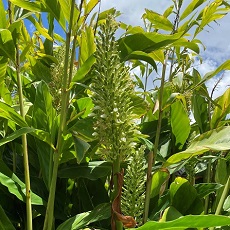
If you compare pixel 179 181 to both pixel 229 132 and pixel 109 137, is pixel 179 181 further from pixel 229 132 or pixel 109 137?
pixel 109 137

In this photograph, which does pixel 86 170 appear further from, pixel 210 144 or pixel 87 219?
pixel 210 144

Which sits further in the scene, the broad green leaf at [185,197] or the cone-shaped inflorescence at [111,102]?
the broad green leaf at [185,197]

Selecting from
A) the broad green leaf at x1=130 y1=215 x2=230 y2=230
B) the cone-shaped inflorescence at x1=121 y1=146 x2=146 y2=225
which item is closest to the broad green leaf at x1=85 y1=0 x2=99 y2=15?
the cone-shaped inflorescence at x1=121 y1=146 x2=146 y2=225

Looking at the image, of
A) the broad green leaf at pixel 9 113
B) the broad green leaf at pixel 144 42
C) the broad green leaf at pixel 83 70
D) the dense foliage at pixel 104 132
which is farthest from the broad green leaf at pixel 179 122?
the broad green leaf at pixel 9 113

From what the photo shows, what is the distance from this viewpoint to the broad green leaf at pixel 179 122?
1509 mm

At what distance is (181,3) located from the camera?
144cm

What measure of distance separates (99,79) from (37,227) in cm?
71

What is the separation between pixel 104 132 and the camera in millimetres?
938

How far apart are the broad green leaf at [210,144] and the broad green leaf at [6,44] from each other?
58 cm

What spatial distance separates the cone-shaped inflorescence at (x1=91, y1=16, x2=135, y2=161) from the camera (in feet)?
3.06

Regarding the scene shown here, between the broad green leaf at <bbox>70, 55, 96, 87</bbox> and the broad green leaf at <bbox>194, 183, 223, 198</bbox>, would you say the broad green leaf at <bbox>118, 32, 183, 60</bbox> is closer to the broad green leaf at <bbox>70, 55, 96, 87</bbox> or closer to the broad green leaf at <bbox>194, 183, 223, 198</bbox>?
the broad green leaf at <bbox>70, 55, 96, 87</bbox>

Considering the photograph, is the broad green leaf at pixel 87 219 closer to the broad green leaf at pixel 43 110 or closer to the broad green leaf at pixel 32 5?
the broad green leaf at pixel 43 110

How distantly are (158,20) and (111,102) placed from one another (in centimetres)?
55

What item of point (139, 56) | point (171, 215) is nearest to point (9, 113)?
point (139, 56)
